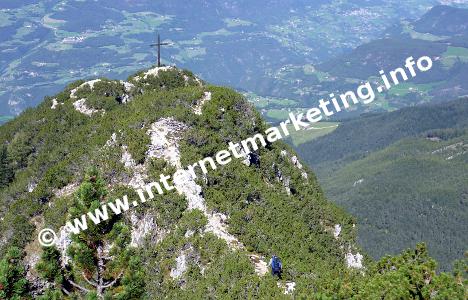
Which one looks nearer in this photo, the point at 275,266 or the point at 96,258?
the point at 96,258

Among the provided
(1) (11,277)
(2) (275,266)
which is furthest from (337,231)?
(1) (11,277)

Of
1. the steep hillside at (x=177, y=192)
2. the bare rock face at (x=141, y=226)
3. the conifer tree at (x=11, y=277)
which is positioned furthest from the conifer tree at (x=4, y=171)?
the conifer tree at (x=11, y=277)

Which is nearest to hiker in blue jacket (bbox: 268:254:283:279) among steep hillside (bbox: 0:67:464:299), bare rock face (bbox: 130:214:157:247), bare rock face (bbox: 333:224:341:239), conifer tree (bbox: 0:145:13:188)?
steep hillside (bbox: 0:67:464:299)

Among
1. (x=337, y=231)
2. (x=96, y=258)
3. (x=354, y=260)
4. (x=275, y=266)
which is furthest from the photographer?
(x=337, y=231)

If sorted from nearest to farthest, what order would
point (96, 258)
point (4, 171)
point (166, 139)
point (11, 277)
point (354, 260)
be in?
point (11, 277)
point (96, 258)
point (166, 139)
point (354, 260)
point (4, 171)

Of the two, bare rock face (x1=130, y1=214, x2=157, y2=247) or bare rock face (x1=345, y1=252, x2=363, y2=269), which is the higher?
bare rock face (x1=130, y1=214, x2=157, y2=247)

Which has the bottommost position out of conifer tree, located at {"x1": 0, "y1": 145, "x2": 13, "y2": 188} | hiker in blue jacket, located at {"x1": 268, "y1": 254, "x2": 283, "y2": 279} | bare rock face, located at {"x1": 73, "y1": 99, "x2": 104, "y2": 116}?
conifer tree, located at {"x1": 0, "y1": 145, "x2": 13, "y2": 188}

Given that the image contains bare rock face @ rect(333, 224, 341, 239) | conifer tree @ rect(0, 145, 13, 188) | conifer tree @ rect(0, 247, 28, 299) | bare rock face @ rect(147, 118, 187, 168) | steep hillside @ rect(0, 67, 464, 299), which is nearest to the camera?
conifer tree @ rect(0, 247, 28, 299)

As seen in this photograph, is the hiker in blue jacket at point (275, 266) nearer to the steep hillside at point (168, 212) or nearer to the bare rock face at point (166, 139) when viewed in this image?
the steep hillside at point (168, 212)

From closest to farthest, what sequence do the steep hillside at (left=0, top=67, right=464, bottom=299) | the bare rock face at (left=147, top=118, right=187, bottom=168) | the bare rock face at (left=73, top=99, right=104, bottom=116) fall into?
the steep hillside at (left=0, top=67, right=464, bottom=299) → the bare rock face at (left=147, top=118, right=187, bottom=168) → the bare rock face at (left=73, top=99, right=104, bottom=116)

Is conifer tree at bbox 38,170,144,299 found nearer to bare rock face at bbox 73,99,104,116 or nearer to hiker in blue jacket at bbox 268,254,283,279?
hiker in blue jacket at bbox 268,254,283,279

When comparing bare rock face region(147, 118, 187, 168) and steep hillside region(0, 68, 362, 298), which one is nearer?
steep hillside region(0, 68, 362, 298)

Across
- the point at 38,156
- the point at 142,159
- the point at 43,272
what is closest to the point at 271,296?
the point at 43,272

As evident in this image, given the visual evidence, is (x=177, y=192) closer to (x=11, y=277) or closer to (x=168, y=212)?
(x=168, y=212)
